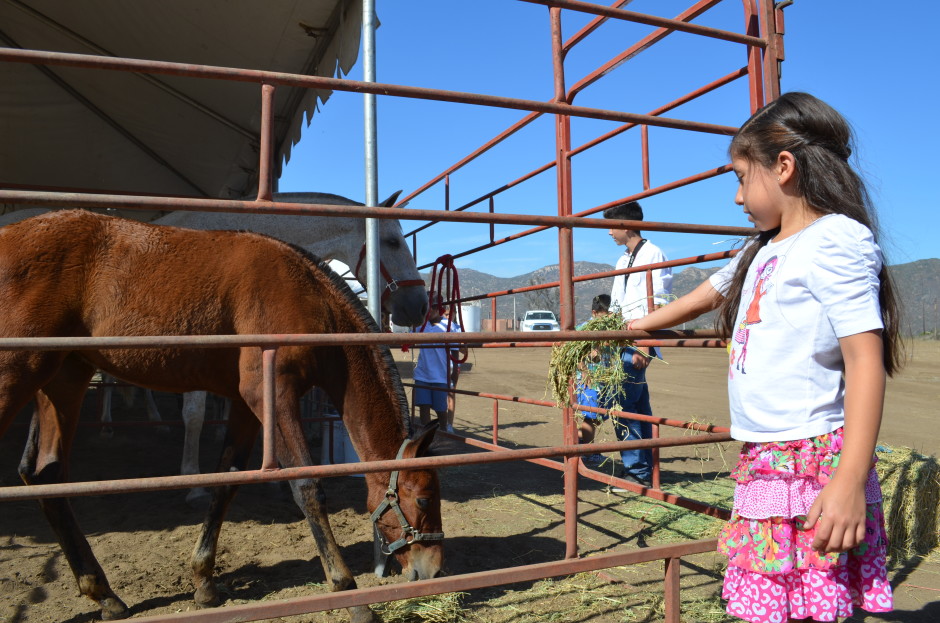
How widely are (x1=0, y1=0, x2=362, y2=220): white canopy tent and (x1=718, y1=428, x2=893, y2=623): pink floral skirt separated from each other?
14.4 ft

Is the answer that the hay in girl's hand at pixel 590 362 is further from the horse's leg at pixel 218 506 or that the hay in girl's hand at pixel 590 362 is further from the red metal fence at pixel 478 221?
the horse's leg at pixel 218 506

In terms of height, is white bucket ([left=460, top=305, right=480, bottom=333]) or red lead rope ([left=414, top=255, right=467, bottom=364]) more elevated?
white bucket ([left=460, top=305, right=480, bottom=333])

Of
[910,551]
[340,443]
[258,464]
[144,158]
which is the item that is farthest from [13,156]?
[910,551]

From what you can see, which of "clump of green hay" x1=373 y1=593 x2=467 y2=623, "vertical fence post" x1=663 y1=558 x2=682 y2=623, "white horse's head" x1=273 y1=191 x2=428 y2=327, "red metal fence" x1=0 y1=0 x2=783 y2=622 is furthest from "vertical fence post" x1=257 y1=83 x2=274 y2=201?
"white horse's head" x1=273 y1=191 x2=428 y2=327

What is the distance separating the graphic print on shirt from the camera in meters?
1.34

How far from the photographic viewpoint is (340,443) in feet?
16.2

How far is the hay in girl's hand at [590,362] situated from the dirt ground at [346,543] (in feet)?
2.60

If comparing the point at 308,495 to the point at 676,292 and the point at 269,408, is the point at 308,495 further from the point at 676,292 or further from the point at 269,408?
the point at 676,292

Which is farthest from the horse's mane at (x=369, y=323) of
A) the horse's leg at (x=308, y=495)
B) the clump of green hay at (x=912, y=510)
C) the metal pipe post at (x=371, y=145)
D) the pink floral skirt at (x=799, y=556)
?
the clump of green hay at (x=912, y=510)

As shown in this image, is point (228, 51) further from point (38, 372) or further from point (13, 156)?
point (38, 372)

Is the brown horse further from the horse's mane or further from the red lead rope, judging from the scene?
the red lead rope

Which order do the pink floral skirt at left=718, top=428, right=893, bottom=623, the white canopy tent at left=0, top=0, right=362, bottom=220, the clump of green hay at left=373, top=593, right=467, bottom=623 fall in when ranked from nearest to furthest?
the pink floral skirt at left=718, top=428, right=893, bottom=623 → the clump of green hay at left=373, top=593, right=467, bottom=623 → the white canopy tent at left=0, top=0, right=362, bottom=220

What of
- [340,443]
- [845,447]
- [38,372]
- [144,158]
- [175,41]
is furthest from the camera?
[144,158]

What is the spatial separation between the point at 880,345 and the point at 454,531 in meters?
3.16
